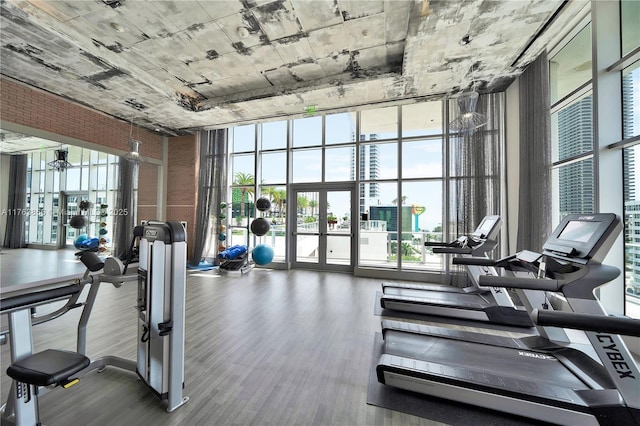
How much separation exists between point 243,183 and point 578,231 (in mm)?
7247

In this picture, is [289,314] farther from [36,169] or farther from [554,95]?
[36,169]

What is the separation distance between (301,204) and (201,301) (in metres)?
3.73

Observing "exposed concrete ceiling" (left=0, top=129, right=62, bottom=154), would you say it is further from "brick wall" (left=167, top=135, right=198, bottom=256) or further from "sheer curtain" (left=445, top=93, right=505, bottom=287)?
"sheer curtain" (left=445, top=93, right=505, bottom=287)

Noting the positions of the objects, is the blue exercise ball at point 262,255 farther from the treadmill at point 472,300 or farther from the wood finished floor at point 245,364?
the treadmill at point 472,300

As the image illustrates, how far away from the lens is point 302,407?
79.0 inches

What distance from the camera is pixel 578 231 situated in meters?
2.22

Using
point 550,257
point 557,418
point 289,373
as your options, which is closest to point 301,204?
point 289,373

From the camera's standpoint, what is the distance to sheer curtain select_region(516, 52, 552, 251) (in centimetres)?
406

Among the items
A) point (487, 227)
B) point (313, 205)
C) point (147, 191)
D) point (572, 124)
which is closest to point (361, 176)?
point (313, 205)

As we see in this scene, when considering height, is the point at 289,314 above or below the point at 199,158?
below

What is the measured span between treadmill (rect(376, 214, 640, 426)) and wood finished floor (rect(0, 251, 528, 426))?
0.37m

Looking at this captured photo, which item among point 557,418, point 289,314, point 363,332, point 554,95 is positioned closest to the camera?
point 557,418

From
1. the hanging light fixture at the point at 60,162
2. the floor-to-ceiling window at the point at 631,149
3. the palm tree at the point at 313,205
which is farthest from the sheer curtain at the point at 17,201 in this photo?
the floor-to-ceiling window at the point at 631,149

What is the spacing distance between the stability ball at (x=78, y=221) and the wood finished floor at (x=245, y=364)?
227 centimetres
